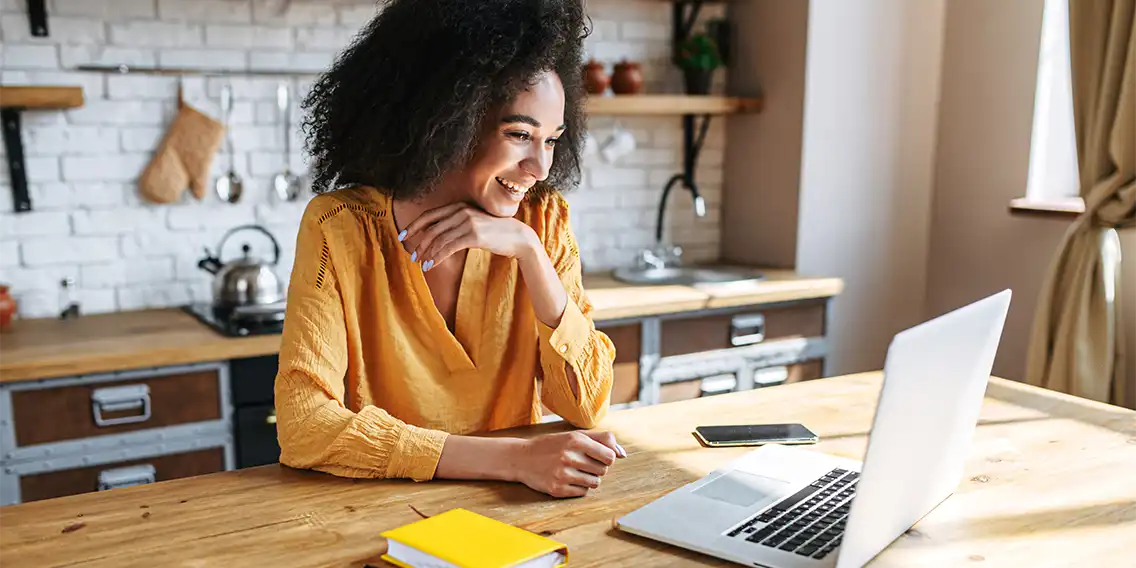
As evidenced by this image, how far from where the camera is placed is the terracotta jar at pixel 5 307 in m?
2.49

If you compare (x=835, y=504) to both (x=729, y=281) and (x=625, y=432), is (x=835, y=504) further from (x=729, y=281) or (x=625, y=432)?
(x=729, y=281)

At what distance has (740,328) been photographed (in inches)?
123

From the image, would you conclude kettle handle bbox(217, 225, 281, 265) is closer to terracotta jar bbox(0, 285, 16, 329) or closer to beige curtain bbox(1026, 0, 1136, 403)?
terracotta jar bbox(0, 285, 16, 329)

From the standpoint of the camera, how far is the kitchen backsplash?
267cm

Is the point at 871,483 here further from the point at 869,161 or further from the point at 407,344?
the point at 869,161

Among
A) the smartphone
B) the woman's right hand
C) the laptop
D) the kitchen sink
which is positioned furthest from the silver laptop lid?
the kitchen sink

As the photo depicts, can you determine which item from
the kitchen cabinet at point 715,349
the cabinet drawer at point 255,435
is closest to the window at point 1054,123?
the kitchen cabinet at point 715,349

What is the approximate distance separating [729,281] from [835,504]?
6.54 feet

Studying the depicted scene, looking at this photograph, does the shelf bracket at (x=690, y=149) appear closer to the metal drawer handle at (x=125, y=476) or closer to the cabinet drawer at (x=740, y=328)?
the cabinet drawer at (x=740, y=328)

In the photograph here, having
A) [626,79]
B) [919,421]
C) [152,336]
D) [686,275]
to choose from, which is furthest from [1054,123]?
[152,336]

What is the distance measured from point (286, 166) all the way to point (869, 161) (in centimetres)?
206

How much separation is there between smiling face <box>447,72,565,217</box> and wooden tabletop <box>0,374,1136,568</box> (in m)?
0.41

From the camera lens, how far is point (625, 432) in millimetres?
1623

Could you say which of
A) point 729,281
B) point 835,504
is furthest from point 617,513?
point 729,281
